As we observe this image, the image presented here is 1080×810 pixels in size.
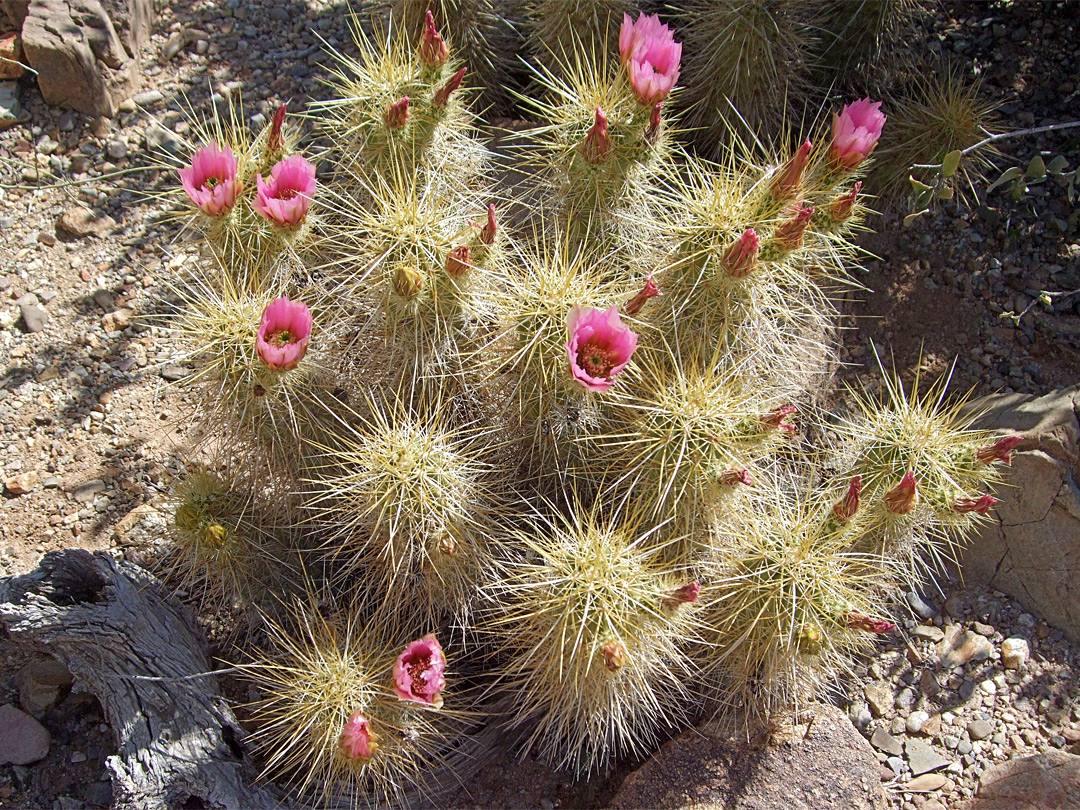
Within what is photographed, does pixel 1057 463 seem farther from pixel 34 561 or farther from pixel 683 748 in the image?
pixel 34 561

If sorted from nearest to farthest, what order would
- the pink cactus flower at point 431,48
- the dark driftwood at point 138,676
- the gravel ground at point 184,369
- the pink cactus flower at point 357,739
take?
the pink cactus flower at point 357,739 → the dark driftwood at point 138,676 → the pink cactus flower at point 431,48 → the gravel ground at point 184,369

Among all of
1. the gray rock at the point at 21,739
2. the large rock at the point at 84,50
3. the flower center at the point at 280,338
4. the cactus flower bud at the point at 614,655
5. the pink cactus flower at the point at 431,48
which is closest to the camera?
the cactus flower bud at the point at 614,655

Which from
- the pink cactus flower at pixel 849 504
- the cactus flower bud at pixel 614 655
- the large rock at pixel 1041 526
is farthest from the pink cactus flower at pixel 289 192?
the large rock at pixel 1041 526

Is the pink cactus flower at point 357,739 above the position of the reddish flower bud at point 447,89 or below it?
below

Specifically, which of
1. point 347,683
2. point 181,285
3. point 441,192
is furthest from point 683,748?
point 181,285

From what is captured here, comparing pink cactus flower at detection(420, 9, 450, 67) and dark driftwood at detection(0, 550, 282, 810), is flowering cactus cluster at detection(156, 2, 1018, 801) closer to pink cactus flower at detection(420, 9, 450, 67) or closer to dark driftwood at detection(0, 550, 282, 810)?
pink cactus flower at detection(420, 9, 450, 67)

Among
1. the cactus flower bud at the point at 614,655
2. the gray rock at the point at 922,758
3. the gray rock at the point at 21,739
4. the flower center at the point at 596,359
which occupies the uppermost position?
the flower center at the point at 596,359

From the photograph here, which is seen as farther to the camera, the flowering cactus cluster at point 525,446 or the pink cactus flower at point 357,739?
the flowering cactus cluster at point 525,446

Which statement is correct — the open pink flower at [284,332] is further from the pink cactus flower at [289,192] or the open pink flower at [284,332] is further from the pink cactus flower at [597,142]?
the pink cactus flower at [597,142]
